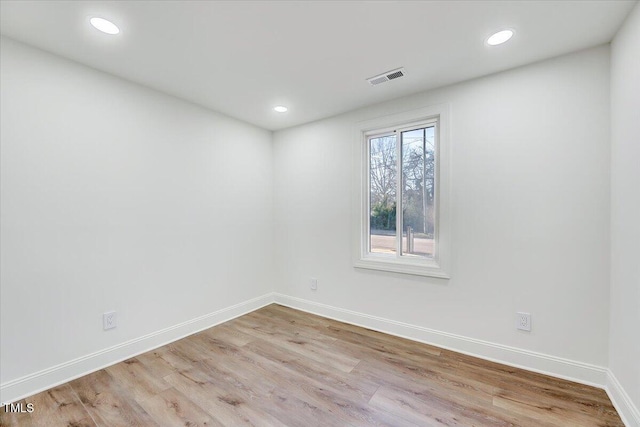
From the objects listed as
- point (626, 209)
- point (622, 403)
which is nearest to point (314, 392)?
point (622, 403)

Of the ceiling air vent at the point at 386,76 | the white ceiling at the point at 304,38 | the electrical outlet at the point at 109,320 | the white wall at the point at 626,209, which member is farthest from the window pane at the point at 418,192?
the electrical outlet at the point at 109,320

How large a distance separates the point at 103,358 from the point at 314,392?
5.63 feet

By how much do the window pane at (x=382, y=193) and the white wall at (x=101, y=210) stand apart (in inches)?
63.3

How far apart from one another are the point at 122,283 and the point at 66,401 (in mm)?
833

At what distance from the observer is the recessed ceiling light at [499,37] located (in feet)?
5.86

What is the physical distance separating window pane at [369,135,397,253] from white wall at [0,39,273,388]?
1609 millimetres

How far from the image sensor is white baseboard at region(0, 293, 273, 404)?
184 cm

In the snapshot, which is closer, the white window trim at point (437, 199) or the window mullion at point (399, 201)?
the white window trim at point (437, 199)

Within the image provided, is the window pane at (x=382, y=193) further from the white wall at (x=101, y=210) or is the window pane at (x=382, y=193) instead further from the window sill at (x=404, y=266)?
the white wall at (x=101, y=210)

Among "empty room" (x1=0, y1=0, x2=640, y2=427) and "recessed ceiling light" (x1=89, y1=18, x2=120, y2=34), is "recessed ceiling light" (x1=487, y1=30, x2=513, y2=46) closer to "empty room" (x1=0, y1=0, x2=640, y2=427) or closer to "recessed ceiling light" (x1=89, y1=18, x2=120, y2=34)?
"empty room" (x1=0, y1=0, x2=640, y2=427)

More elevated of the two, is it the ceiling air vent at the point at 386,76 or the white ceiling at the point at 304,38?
the white ceiling at the point at 304,38

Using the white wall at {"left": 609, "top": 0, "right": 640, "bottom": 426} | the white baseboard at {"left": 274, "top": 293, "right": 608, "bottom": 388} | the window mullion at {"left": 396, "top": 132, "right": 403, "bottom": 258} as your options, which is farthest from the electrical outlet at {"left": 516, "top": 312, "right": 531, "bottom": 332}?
the window mullion at {"left": 396, "top": 132, "right": 403, "bottom": 258}

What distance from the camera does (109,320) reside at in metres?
2.28

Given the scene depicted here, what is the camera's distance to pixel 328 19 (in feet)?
5.47
